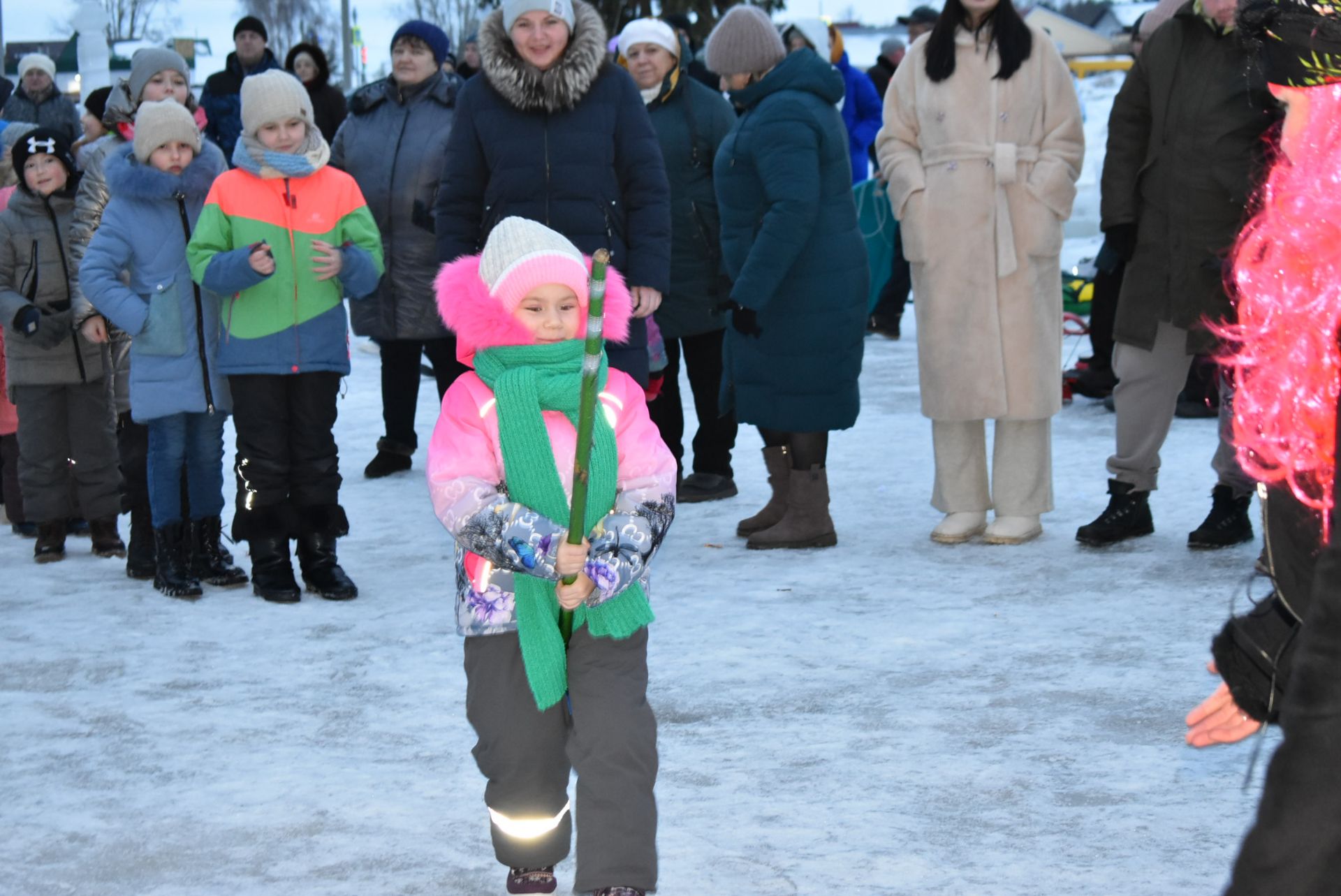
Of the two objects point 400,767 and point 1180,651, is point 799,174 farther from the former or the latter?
point 400,767

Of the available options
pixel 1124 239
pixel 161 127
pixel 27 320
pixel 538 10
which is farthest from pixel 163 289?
pixel 1124 239

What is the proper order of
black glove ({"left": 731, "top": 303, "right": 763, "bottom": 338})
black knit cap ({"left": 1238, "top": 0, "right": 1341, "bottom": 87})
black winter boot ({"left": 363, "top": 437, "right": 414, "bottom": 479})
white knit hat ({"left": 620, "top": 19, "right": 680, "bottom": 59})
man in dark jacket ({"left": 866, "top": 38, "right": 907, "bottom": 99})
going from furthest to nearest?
man in dark jacket ({"left": 866, "top": 38, "right": 907, "bottom": 99}), black winter boot ({"left": 363, "top": 437, "right": 414, "bottom": 479}), white knit hat ({"left": 620, "top": 19, "right": 680, "bottom": 59}), black glove ({"left": 731, "top": 303, "right": 763, "bottom": 338}), black knit cap ({"left": 1238, "top": 0, "right": 1341, "bottom": 87})

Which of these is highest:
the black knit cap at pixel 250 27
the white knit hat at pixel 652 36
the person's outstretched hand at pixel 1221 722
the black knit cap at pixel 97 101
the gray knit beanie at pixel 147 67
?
the black knit cap at pixel 250 27

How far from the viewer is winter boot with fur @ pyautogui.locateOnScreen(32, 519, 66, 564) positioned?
258 inches

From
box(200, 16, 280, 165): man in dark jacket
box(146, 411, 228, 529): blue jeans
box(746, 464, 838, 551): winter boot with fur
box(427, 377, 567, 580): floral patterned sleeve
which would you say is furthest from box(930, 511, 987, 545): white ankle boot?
box(200, 16, 280, 165): man in dark jacket

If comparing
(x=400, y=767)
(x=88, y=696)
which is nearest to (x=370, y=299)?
(x=88, y=696)

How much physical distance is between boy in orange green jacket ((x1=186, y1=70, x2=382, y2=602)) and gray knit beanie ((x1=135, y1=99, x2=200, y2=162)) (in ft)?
0.70

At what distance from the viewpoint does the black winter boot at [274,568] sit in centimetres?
580

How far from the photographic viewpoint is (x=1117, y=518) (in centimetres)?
627

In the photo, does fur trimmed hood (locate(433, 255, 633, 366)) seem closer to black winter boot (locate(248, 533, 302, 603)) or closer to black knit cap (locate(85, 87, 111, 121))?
black winter boot (locate(248, 533, 302, 603))

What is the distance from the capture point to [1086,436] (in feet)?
28.1

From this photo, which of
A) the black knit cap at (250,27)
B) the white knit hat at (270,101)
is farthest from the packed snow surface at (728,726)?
the black knit cap at (250,27)

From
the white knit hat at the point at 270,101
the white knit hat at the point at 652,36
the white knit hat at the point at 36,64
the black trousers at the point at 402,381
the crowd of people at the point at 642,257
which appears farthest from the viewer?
the white knit hat at the point at 36,64

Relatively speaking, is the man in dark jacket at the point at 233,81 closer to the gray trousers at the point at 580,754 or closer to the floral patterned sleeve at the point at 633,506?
the floral patterned sleeve at the point at 633,506
